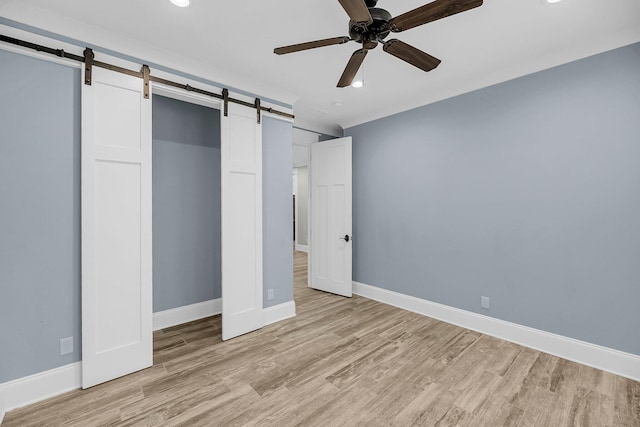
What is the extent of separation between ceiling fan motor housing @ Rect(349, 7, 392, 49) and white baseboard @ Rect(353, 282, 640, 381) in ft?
10.0

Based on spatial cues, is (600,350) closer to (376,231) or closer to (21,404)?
(376,231)

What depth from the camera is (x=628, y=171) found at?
2354 millimetres

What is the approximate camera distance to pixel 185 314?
3.43m

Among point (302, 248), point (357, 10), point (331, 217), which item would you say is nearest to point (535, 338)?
point (331, 217)

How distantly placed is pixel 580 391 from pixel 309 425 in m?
2.08

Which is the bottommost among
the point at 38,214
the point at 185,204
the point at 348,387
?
the point at 348,387

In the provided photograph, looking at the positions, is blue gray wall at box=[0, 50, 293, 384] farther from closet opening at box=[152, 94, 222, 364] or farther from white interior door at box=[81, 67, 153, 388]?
closet opening at box=[152, 94, 222, 364]

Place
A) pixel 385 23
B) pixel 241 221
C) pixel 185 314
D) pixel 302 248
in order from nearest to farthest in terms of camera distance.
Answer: pixel 385 23, pixel 241 221, pixel 185 314, pixel 302 248

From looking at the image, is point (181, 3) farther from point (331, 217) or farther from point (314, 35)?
point (331, 217)

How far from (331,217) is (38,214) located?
3.37m

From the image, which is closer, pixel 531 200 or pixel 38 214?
pixel 38 214

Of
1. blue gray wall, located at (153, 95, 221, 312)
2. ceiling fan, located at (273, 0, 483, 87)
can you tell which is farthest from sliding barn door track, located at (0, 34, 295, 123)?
ceiling fan, located at (273, 0, 483, 87)

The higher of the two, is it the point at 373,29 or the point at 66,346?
the point at 373,29

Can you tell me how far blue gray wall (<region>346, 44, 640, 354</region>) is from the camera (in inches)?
94.2
